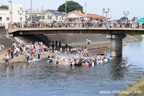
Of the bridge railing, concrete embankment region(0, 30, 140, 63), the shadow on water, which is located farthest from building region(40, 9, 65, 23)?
the shadow on water

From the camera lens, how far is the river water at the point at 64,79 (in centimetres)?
4103

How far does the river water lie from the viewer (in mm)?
41031

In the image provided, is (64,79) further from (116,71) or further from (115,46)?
(115,46)

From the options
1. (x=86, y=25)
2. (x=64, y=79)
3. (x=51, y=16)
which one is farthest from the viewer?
(x=51, y=16)

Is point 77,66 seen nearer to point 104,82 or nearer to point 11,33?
point 104,82

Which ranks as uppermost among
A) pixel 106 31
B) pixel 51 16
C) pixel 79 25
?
pixel 51 16

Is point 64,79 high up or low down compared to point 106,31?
down

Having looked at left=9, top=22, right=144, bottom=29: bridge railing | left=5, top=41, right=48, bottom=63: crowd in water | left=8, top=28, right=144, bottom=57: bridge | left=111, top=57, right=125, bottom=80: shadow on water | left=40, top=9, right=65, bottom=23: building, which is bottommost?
left=111, top=57, right=125, bottom=80: shadow on water

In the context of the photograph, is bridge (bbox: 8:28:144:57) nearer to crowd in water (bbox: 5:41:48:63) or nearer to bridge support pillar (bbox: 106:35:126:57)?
bridge support pillar (bbox: 106:35:126:57)

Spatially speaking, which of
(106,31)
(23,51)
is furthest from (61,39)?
(23,51)

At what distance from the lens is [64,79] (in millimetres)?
48906

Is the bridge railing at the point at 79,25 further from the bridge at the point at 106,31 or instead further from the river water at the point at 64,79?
the river water at the point at 64,79

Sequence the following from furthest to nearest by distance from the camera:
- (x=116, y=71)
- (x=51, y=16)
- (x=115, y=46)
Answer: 1. (x=51, y=16)
2. (x=115, y=46)
3. (x=116, y=71)

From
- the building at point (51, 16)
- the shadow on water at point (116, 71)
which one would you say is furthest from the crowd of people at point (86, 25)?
the building at point (51, 16)
